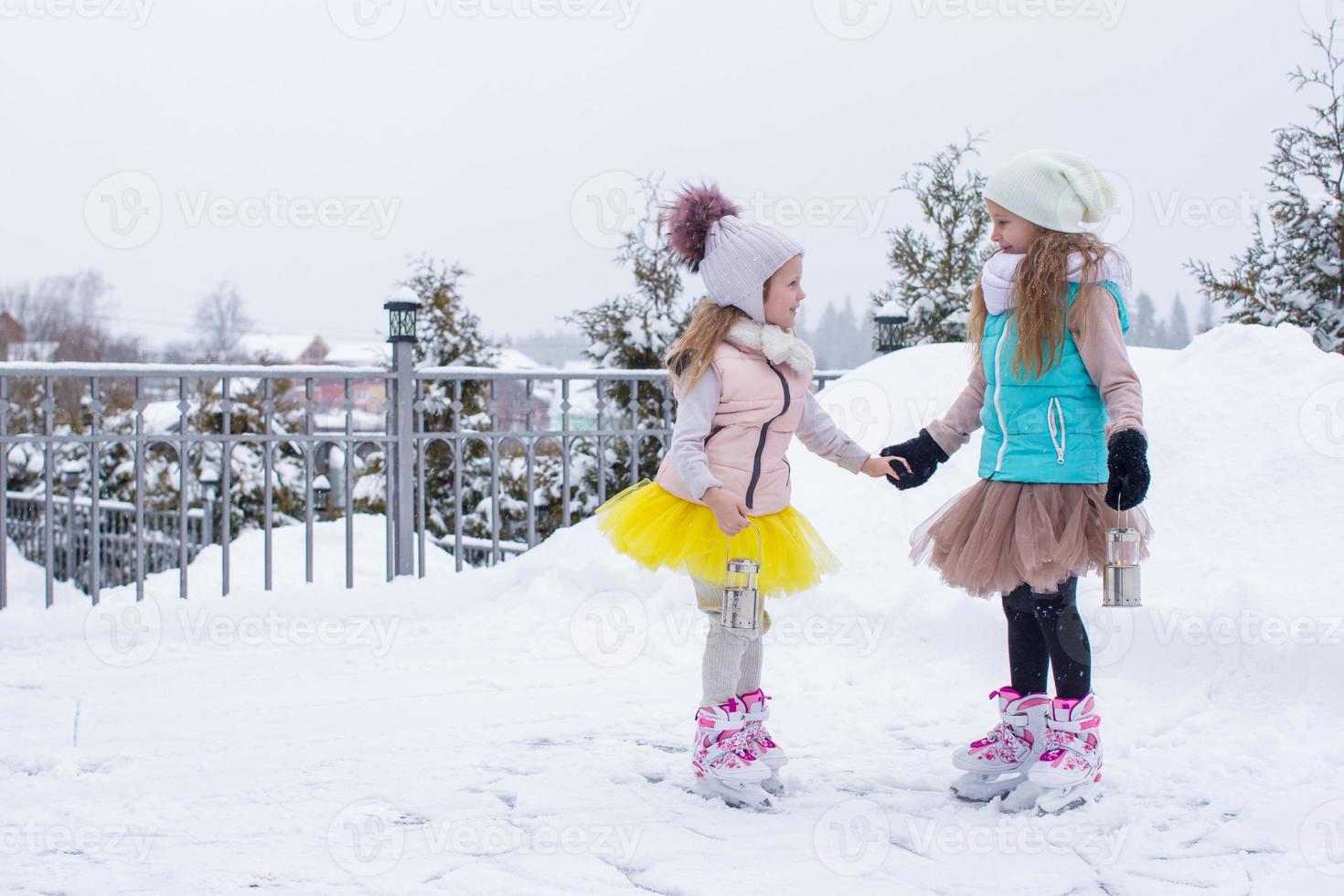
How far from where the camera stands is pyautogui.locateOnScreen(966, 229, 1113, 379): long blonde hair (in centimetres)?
258

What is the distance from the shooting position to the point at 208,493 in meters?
10.9

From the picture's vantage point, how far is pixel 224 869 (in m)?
2.22

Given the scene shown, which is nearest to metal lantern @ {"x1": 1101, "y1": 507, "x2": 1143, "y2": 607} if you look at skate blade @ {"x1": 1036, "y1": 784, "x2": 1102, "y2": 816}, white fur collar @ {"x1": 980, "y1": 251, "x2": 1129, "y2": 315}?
skate blade @ {"x1": 1036, "y1": 784, "x2": 1102, "y2": 816}

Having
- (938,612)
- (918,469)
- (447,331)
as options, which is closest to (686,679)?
(938,612)

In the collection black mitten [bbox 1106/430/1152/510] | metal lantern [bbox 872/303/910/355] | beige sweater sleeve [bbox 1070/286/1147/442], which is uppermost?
metal lantern [bbox 872/303/910/355]

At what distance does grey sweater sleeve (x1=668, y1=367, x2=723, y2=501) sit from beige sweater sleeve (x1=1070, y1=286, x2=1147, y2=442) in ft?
2.80

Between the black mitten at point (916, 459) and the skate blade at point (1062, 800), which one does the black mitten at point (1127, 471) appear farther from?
the skate blade at point (1062, 800)

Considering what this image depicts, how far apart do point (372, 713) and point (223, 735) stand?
0.45m

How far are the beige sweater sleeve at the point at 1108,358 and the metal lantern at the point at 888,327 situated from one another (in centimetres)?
482

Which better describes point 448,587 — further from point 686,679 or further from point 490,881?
point 490,881

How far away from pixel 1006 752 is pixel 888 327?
5.00 metres

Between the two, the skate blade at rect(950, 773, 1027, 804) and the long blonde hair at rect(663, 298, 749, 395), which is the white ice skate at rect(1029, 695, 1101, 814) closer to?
the skate blade at rect(950, 773, 1027, 804)

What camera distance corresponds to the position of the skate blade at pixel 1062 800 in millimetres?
2543

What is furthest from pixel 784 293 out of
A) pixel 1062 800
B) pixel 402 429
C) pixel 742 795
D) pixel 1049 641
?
pixel 402 429
